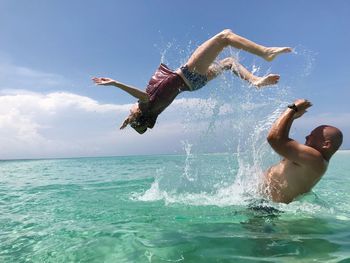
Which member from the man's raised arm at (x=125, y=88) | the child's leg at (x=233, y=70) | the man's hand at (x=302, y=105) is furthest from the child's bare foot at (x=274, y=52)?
the man's raised arm at (x=125, y=88)

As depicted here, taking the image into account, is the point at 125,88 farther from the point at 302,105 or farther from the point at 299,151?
the point at 299,151

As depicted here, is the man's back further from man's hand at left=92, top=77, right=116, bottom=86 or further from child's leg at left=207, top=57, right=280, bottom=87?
man's hand at left=92, top=77, right=116, bottom=86

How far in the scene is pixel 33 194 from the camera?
12.7m

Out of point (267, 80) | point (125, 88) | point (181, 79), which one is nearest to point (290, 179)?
point (267, 80)

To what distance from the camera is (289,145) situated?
604cm

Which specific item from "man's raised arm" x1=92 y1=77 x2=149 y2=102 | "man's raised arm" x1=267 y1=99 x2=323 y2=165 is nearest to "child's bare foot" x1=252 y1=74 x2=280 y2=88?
→ "man's raised arm" x1=267 y1=99 x2=323 y2=165

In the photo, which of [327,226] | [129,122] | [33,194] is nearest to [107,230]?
[129,122]

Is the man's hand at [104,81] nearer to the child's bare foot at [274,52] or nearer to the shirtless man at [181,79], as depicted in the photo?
the shirtless man at [181,79]

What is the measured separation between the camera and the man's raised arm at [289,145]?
19.8ft

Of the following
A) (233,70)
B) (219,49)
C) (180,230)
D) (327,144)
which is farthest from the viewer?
(233,70)

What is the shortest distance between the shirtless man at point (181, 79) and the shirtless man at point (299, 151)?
3.68ft

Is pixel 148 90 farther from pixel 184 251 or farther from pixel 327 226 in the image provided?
pixel 327 226

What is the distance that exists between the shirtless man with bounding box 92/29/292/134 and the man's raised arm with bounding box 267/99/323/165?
1.12m

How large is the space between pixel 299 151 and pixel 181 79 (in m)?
2.74
